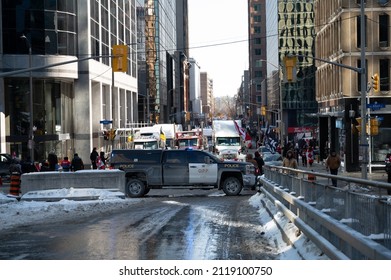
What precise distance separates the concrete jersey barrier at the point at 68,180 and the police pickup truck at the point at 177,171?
233cm

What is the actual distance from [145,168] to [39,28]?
29.6 meters

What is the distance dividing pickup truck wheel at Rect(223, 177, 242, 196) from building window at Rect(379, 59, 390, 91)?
78.3ft

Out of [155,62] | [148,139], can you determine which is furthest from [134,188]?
[155,62]

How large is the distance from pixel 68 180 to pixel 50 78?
3212 cm

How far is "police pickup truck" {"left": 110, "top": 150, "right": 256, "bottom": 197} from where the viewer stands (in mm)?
26594

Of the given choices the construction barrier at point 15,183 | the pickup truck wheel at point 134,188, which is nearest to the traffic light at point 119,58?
the pickup truck wheel at point 134,188

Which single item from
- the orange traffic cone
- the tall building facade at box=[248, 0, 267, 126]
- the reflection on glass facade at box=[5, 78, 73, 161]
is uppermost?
the tall building facade at box=[248, 0, 267, 126]

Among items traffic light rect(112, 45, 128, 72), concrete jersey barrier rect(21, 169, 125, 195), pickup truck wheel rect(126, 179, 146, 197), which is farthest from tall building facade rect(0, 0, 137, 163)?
concrete jersey barrier rect(21, 169, 125, 195)

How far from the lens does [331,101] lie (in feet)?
173

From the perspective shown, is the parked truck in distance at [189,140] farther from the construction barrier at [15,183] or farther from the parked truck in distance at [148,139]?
the construction barrier at [15,183]

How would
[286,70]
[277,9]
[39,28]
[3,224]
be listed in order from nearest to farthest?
[3,224] < [286,70] < [39,28] < [277,9]

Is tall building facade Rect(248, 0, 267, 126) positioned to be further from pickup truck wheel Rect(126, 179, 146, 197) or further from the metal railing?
the metal railing

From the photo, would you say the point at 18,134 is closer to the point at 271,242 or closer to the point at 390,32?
the point at 390,32
